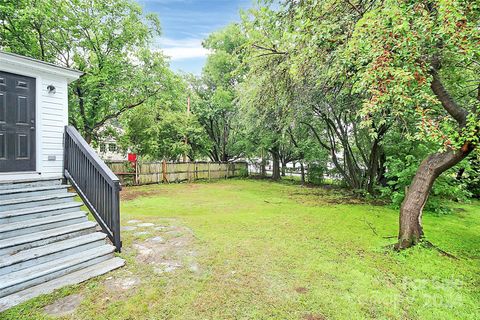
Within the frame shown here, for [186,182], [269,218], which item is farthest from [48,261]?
[186,182]

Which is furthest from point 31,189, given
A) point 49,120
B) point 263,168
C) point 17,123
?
point 263,168

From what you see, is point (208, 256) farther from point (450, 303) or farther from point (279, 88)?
point (279, 88)

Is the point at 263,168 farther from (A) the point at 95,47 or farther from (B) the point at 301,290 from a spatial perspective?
(B) the point at 301,290

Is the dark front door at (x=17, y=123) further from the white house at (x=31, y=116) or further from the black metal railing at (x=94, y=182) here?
the black metal railing at (x=94, y=182)

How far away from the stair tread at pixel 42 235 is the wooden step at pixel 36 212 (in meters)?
0.27

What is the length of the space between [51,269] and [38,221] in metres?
0.76

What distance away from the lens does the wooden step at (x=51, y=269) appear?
2320mm

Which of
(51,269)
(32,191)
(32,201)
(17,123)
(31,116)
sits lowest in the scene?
(51,269)

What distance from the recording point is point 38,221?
2.98 meters

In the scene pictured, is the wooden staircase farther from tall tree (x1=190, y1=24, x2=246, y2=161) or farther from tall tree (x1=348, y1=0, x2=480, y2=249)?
tall tree (x1=190, y1=24, x2=246, y2=161)

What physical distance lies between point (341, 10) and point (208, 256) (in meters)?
4.20

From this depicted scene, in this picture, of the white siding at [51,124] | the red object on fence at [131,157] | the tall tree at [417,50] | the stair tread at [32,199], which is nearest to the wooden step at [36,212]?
the stair tread at [32,199]

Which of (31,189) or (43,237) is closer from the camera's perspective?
(43,237)

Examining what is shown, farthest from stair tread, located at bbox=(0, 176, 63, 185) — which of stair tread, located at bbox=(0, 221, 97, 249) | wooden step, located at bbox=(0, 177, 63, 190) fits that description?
stair tread, located at bbox=(0, 221, 97, 249)
